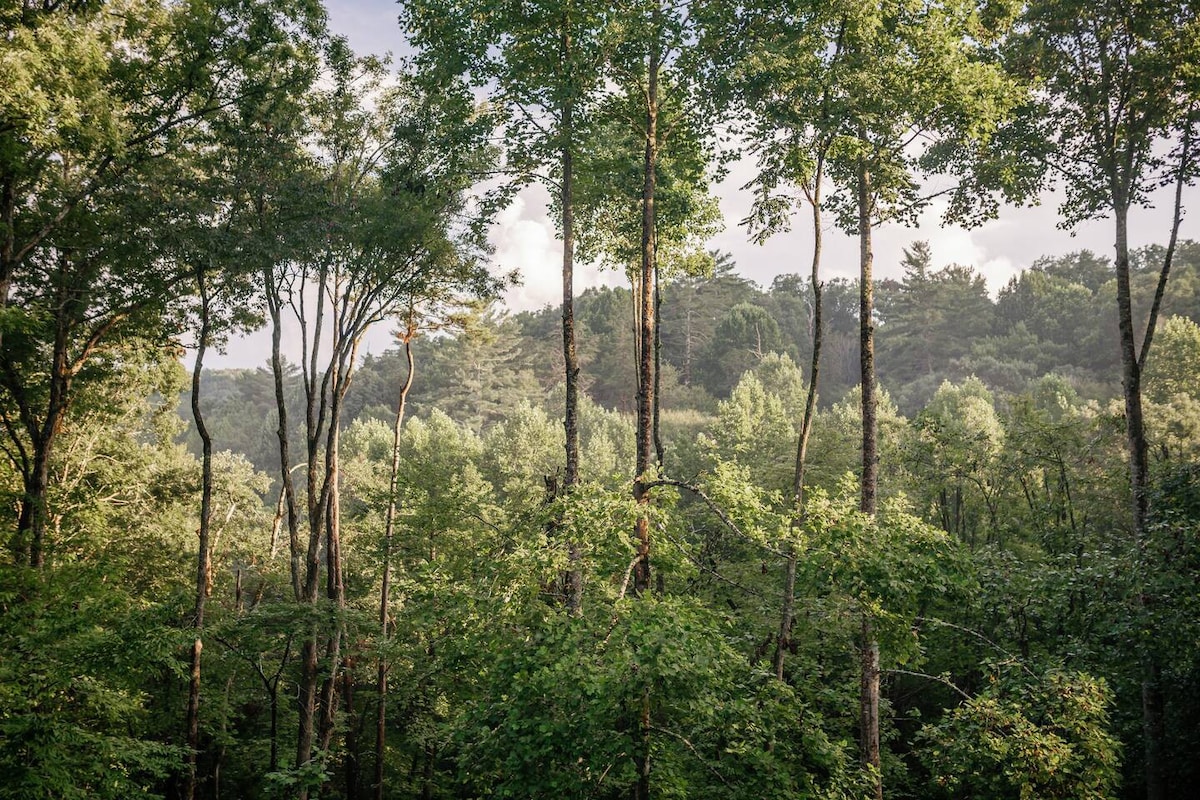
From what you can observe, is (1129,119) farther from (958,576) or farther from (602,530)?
(602,530)

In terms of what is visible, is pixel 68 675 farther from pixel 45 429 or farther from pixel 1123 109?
pixel 1123 109

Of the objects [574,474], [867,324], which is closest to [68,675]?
[574,474]

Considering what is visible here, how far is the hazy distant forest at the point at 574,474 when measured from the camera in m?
9.16

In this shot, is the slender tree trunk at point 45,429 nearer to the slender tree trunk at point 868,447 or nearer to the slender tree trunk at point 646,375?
the slender tree trunk at point 646,375

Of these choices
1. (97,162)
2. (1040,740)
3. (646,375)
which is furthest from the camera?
(97,162)

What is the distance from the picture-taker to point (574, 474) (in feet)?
41.2

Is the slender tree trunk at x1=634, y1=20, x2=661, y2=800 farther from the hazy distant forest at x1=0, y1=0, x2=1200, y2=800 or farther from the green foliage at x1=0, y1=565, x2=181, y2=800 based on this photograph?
the green foliage at x1=0, y1=565, x2=181, y2=800

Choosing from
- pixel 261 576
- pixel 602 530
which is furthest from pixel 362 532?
pixel 602 530

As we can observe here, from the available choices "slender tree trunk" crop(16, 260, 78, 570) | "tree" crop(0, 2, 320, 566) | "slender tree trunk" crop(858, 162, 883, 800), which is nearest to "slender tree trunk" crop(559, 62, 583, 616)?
"slender tree trunk" crop(858, 162, 883, 800)

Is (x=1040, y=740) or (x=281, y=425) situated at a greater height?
(x=281, y=425)

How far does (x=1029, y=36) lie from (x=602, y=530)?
15522 mm

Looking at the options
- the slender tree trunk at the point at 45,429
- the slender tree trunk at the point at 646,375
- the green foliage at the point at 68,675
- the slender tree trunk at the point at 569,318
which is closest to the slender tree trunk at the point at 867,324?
the slender tree trunk at the point at 646,375

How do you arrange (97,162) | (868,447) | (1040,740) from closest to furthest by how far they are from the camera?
(1040,740), (868,447), (97,162)

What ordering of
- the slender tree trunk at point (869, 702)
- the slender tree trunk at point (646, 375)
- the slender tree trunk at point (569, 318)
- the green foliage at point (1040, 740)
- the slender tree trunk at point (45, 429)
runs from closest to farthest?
the green foliage at point (1040, 740)
the slender tree trunk at point (646, 375)
the slender tree trunk at point (869, 702)
the slender tree trunk at point (569, 318)
the slender tree trunk at point (45, 429)
